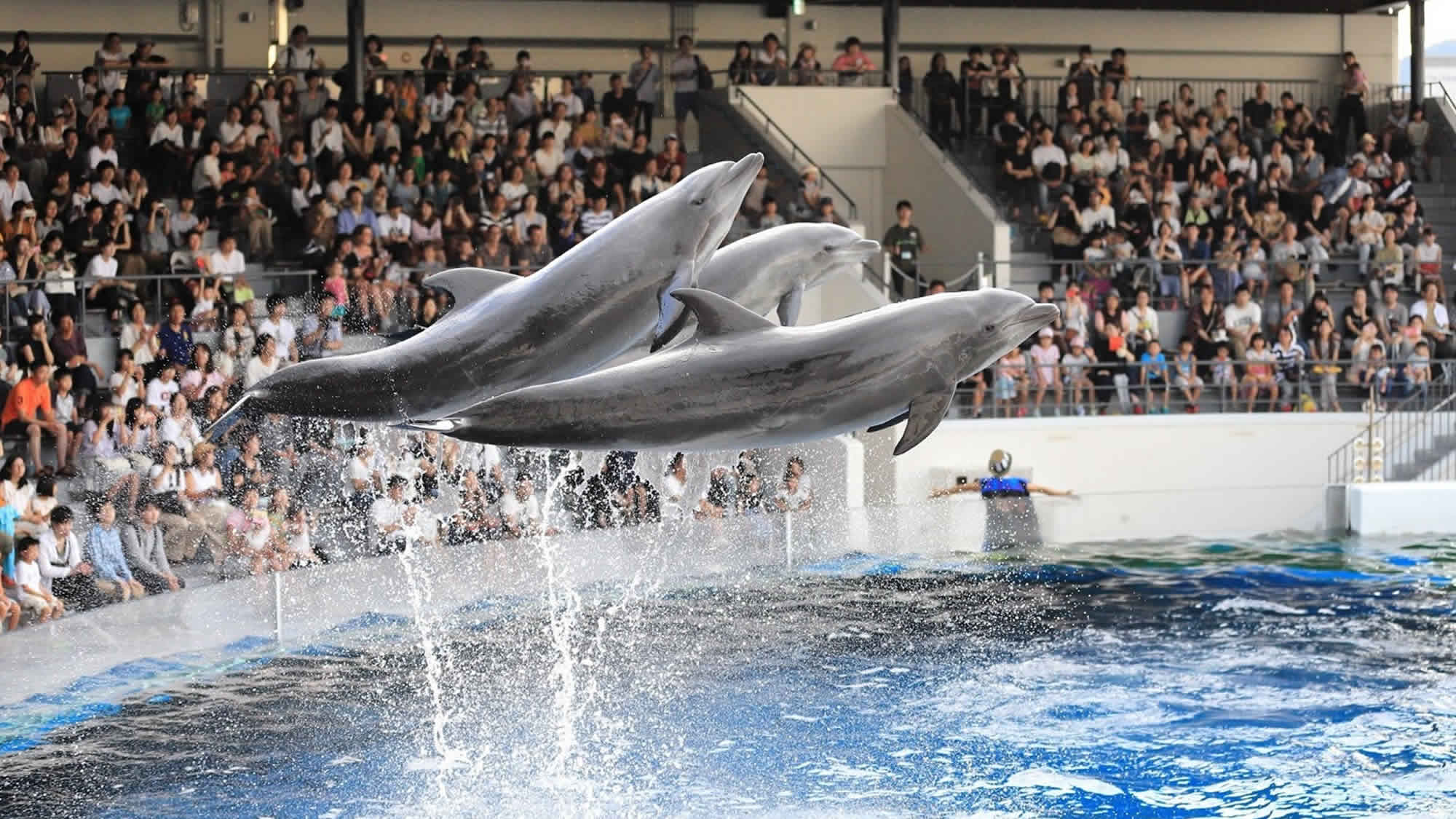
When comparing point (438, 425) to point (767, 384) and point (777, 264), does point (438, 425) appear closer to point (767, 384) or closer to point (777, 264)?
point (767, 384)

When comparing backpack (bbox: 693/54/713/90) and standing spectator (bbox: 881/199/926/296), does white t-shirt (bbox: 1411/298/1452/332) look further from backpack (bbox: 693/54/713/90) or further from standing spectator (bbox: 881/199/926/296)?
backpack (bbox: 693/54/713/90)

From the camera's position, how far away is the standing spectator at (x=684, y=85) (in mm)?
24594

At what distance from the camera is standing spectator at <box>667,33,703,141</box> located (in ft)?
80.7

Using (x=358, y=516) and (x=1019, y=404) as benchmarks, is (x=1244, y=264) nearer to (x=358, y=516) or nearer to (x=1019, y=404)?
(x=1019, y=404)

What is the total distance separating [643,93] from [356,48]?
11.9 feet

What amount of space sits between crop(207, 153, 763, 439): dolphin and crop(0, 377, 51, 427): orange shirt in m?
9.42

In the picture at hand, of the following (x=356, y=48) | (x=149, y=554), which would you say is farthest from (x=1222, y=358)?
(x=149, y=554)

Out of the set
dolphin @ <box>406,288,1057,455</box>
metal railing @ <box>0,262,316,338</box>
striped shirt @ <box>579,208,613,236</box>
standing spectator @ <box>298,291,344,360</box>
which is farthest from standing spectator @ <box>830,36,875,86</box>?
dolphin @ <box>406,288,1057,455</box>

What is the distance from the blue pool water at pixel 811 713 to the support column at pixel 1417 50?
523 inches

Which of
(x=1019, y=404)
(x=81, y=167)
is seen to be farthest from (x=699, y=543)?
(x=81, y=167)

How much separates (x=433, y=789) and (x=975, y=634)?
5233mm

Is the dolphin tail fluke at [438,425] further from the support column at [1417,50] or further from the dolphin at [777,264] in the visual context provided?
the support column at [1417,50]

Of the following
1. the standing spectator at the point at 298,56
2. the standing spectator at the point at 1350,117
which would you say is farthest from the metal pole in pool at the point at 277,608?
the standing spectator at the point at 1350,117

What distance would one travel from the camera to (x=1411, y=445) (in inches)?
816
